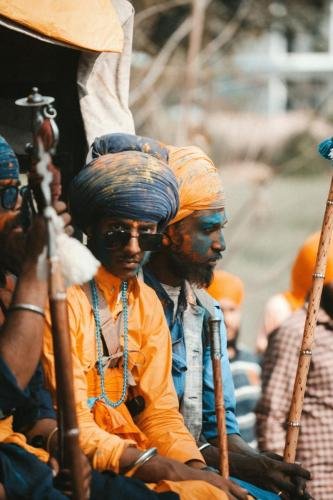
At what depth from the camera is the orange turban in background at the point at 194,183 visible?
5.41 meters

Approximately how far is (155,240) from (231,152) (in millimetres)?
11328

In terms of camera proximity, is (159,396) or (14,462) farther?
(159,396)

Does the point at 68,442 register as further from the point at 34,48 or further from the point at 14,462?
the point at 34,48

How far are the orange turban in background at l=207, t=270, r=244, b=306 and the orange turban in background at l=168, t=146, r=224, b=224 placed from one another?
383cm

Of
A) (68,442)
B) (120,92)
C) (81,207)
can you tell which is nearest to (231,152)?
(120,92)

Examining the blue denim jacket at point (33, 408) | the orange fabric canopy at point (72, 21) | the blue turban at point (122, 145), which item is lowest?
the blue denim jacket at point (33, 408)

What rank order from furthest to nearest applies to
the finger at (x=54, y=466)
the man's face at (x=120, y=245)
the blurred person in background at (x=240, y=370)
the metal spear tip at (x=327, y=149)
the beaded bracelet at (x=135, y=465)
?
the blurred person in background at (x=240, y=370), the metal spear tip at (x=327, y=149), the man's face at (x=120, y=245), the beaded bracelet at (x=135, y=465), the finger at (x=54, y=466)

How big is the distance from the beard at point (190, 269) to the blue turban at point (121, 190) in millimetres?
573

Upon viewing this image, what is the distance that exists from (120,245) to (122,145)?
1.72 feet

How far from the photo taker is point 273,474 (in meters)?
5.15

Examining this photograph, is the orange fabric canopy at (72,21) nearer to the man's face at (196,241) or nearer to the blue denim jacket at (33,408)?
the man's face at (196,241)

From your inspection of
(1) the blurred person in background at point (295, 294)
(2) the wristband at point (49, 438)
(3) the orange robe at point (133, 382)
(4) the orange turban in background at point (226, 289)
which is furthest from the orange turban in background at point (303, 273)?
(2) the wristband at point (49, 438)

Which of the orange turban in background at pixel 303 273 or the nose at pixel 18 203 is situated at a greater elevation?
the nose at pixel 18 203

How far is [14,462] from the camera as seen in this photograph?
4.20 m
